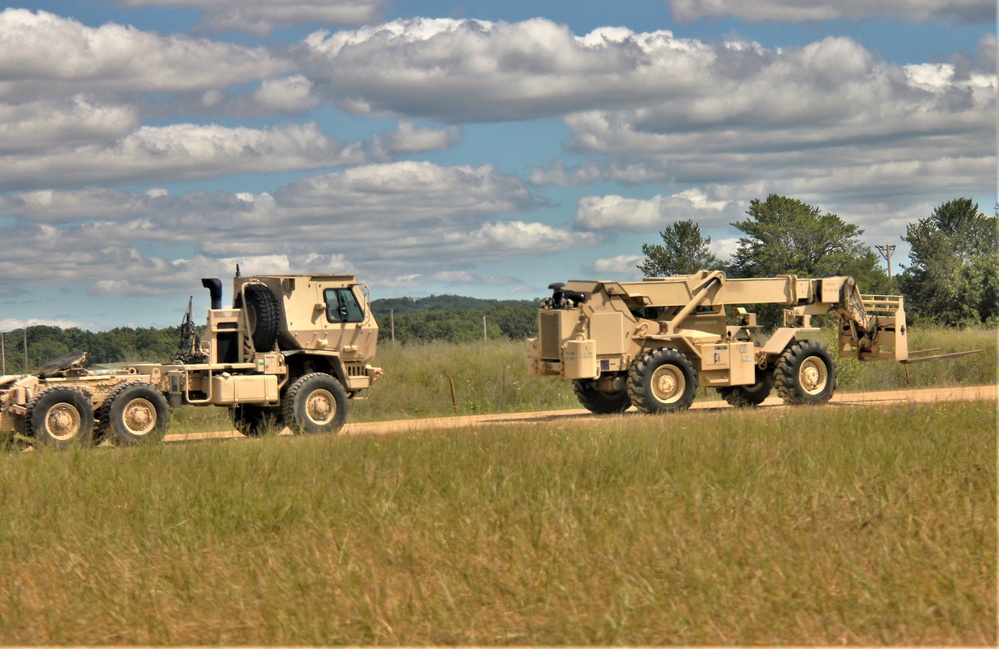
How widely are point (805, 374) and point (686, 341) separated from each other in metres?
2.44

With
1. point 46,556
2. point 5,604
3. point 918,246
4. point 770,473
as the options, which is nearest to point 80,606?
point 5,604

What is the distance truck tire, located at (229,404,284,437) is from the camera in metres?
20.3

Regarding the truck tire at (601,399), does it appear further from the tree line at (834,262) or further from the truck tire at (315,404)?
the tree line at (834,262)

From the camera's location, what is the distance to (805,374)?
72.5ft

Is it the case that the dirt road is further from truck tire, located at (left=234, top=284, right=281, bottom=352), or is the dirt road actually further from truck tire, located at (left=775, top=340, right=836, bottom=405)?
truck tire, located at (left=234, top=284, right=281, bottom=352)

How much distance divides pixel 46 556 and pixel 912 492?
24.0 feet

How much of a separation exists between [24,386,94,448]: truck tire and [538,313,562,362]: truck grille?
773 centimetres

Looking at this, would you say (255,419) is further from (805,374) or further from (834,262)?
(834,262)

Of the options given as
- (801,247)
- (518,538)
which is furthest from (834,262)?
(518,538)

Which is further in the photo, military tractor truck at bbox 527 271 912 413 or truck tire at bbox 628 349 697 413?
military tractor truck at bbox 527 271 912 413

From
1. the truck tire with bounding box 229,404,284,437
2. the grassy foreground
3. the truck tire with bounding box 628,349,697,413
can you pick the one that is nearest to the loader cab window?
the truck tire with bounding box 229,404,284,437

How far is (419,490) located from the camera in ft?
38.2

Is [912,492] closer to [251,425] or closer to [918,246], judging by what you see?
[251,425]

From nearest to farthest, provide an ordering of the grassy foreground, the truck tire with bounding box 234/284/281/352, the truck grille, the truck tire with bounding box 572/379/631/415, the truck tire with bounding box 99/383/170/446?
the grassy foreground
the truck tire with bounding box 99/383/170/446
the truck tire with bounding box 234/284/281/352
the truck grille
the truck tire with bounding box 572/379/631/415
